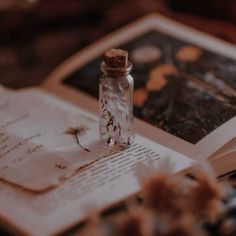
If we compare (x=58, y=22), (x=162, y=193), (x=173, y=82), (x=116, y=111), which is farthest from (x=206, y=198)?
(x=58, y=22)

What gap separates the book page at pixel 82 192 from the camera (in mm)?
761

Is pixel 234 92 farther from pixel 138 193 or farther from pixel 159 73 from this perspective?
pixel 138 193

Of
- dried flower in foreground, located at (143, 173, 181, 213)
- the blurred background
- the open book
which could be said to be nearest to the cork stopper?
the open book

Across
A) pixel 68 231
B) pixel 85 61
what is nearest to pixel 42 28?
pixel 85 61

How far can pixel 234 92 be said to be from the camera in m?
1.05

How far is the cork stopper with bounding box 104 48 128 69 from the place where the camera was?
2.92ft

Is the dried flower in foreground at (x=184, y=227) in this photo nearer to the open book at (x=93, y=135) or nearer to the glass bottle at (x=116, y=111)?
the open book at (x=93, y=135)

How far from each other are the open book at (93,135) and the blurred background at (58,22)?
32 cm

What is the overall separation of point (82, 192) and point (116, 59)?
191 mm

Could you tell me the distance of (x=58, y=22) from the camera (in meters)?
1.69

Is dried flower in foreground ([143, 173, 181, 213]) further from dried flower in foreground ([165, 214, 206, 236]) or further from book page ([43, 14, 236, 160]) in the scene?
book page ([43, 14, 236, 160])

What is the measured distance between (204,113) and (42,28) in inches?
30.8

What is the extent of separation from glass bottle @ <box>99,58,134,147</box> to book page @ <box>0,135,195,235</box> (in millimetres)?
35

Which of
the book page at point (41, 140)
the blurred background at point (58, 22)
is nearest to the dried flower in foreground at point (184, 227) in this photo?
the book page at point (41, 140)
